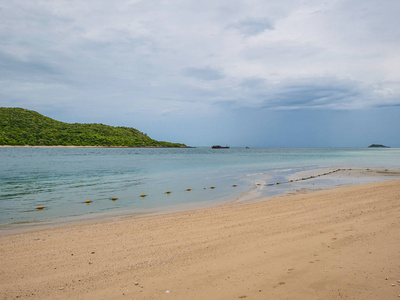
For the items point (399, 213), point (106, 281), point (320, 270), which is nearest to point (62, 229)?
point (106, 281)

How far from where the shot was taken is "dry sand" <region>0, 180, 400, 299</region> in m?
4.32

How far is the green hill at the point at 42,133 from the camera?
12444 centimetres

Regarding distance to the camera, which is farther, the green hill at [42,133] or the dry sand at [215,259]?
the green hill at [42,133]

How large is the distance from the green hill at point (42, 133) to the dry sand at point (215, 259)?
13615cm

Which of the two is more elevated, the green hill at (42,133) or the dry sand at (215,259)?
the green hill at (42,133)

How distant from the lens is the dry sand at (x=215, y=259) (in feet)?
14.2

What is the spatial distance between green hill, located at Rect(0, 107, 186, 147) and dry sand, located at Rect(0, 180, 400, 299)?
136 m

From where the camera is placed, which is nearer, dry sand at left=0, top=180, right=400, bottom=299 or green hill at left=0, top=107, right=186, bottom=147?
dry sand at left=0, top=180, right=400, bottom=299

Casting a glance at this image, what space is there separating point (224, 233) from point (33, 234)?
20.6 feet

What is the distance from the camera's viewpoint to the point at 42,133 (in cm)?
13825

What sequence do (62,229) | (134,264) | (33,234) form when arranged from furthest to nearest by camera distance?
(62,229), (33,234), (134,264)

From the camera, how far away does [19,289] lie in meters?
4.65

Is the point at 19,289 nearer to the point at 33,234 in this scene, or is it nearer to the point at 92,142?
the point at 33,234

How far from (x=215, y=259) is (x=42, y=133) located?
157165 mm
